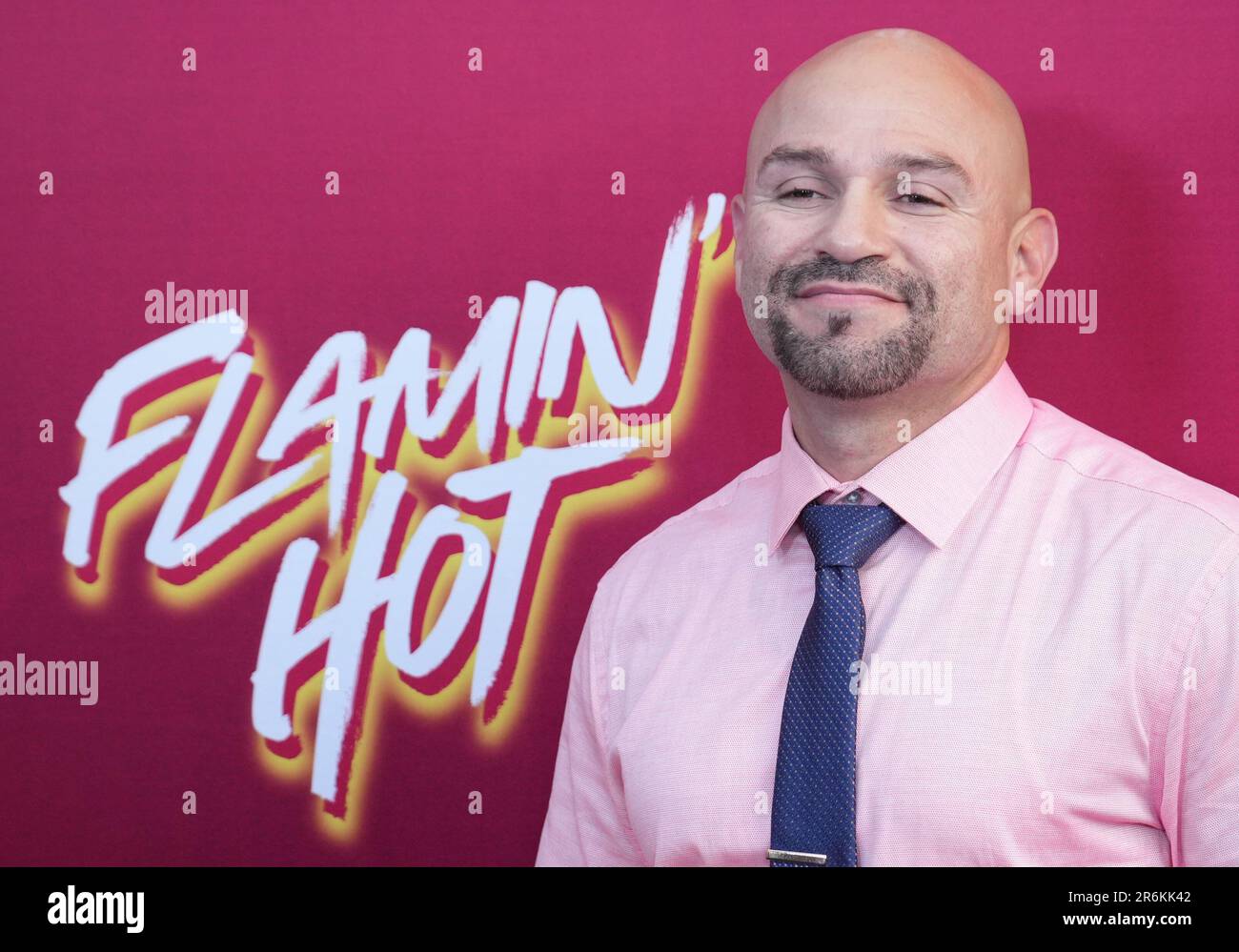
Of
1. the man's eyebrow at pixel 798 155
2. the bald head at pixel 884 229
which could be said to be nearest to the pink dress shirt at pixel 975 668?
the bald head at pixel 884 229

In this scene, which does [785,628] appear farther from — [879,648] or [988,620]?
[988,620]

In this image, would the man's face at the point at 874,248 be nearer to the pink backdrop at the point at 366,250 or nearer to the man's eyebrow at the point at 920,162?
the man's eyebrow at the point at 920,162

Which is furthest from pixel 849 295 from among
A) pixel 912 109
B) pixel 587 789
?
pixel 587 789

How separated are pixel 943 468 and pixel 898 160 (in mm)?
403

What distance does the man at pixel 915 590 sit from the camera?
5.36 ft

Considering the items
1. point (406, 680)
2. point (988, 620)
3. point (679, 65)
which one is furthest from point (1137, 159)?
point (406, 680)

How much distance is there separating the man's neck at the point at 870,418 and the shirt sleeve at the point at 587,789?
0.45 meters

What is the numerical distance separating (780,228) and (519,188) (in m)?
0.72

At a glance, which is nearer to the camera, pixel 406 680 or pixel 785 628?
pixel 785 628

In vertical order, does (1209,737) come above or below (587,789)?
above

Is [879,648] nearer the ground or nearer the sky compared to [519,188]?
nearer the ground

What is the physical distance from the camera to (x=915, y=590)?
1.77m

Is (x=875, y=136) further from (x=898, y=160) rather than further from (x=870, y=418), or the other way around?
(x=870, y=418)

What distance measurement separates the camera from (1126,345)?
7.64 ft
